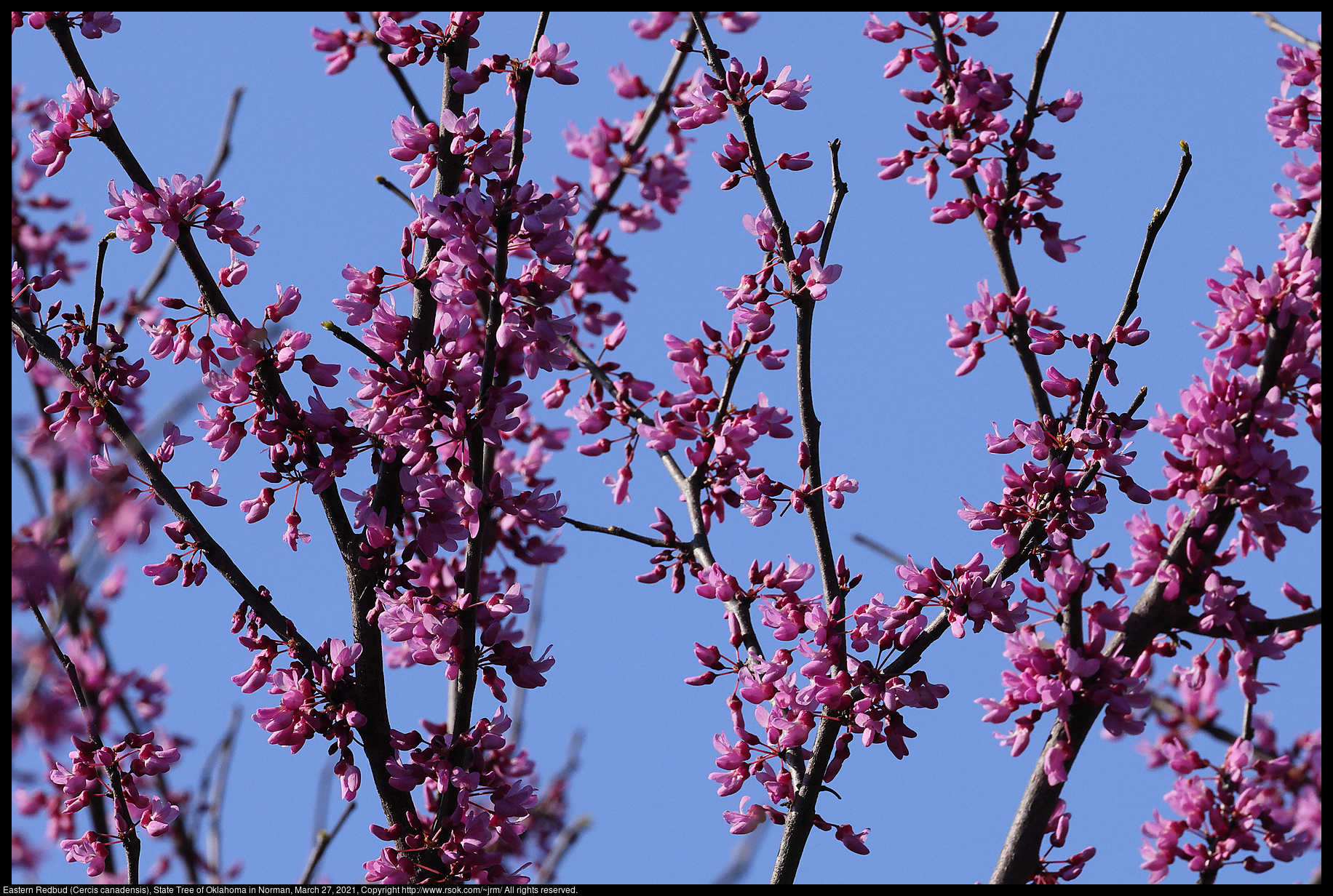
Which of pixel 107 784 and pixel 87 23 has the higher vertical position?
pixel 87 23

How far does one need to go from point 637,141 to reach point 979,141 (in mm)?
2010

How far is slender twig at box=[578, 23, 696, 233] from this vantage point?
488 cm

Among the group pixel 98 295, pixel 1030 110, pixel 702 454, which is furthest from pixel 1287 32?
pixel 98 295

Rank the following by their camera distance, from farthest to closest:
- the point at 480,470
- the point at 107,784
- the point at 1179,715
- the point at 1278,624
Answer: the point at 1179,715
the point at 107,784
the point at 480,470
the point at 1278,624

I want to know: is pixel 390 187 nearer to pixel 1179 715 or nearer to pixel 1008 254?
pixel 1008 254

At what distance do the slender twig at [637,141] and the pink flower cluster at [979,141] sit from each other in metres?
1.36

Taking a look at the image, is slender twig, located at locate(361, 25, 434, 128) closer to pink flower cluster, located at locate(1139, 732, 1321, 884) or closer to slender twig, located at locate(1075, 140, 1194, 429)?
slender twig, located at locate(1075, 140, 1194, 429)

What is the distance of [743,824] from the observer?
341 cm

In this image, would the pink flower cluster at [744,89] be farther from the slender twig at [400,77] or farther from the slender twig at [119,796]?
the slender twig at [119,796]

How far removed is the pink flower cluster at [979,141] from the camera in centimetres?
358

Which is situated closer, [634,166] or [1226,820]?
[1226,820]

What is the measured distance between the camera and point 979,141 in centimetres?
358

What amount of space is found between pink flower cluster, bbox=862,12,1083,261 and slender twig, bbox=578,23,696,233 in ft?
4.46

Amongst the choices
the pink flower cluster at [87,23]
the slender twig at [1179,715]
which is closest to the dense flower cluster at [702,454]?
the pink flower cluster at [87,23]
